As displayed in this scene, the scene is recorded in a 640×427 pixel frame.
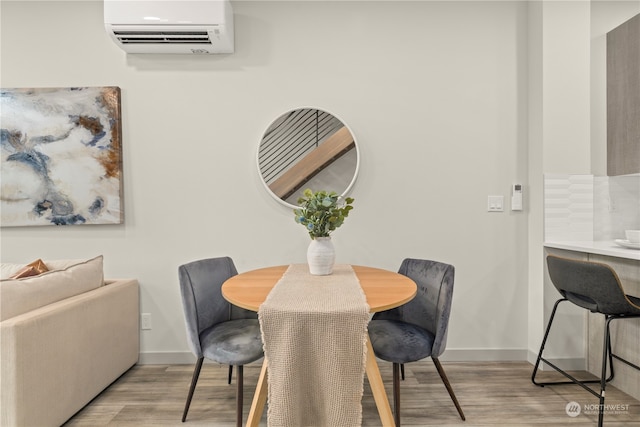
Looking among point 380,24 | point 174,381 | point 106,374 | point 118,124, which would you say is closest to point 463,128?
point 380,24

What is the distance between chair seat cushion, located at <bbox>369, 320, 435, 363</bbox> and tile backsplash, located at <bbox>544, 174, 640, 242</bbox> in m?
1.27

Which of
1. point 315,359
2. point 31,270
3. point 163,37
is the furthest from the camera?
point 163,37

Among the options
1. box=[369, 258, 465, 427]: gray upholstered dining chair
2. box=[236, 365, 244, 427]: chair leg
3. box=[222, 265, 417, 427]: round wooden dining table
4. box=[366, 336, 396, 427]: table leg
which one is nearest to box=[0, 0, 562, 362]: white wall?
box=[369, 258, 465, 427]: gray upholstered dining chair

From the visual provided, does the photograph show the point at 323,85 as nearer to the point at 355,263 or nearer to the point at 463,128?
the point at 463,128

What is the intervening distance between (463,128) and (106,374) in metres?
2.79

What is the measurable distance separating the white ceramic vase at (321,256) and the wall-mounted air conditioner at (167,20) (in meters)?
1.50

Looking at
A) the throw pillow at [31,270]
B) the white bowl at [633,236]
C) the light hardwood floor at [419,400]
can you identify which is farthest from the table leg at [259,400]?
the white bowl at [633,236]

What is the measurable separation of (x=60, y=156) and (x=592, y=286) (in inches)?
129

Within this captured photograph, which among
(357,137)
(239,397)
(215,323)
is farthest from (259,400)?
(357,137)

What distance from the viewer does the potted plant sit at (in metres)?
1.82

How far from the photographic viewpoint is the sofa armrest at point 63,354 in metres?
1.51

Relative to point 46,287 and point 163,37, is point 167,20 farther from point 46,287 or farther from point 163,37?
point 46,287

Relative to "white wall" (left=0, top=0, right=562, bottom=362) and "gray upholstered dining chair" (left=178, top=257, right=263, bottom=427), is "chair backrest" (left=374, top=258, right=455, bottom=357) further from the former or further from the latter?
"gray upholstered dining chair" (left=178, top=257, right=263, bottom=427)

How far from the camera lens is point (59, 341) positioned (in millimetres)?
1734
